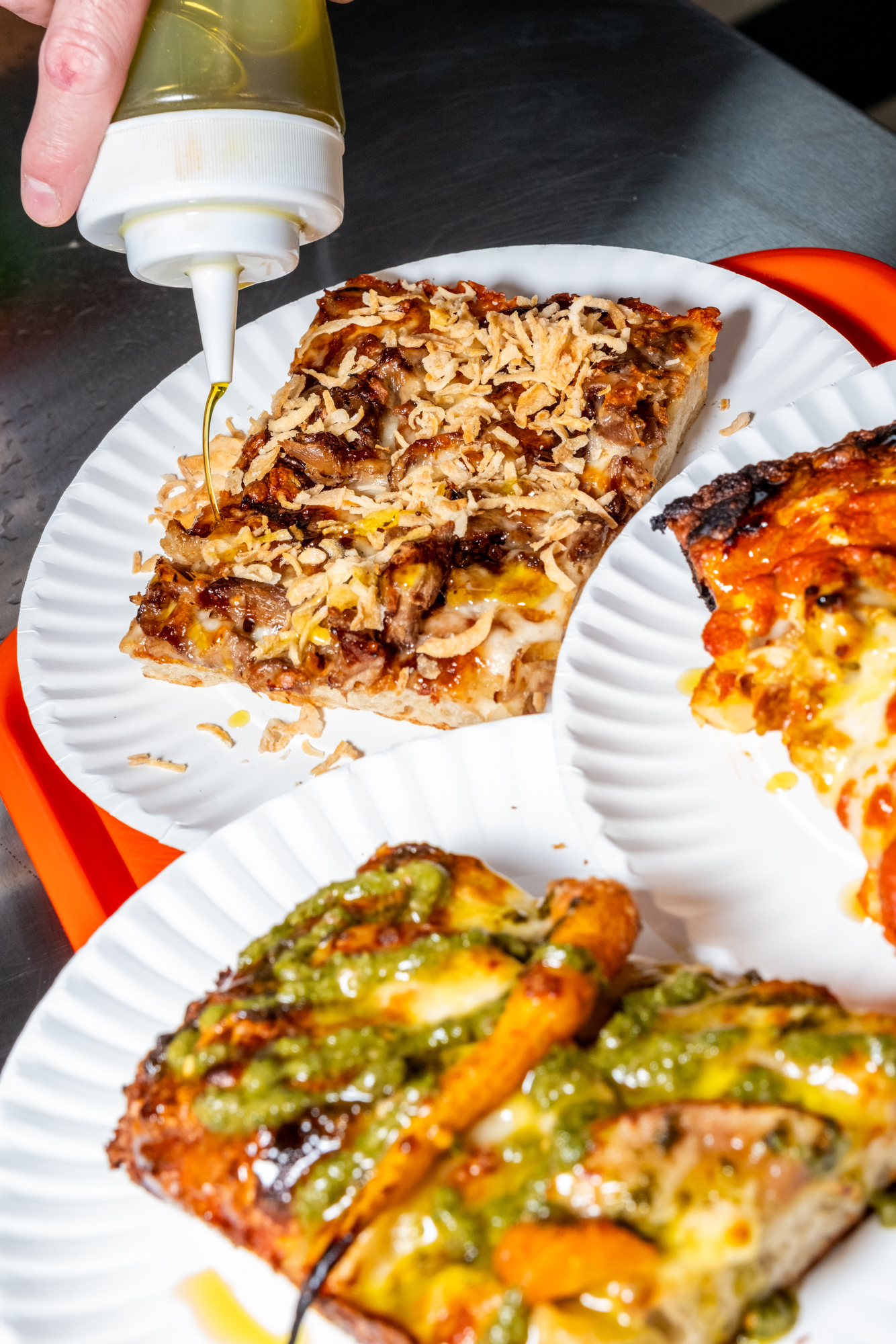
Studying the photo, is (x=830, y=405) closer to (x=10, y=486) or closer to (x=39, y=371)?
(x=10, y=486)

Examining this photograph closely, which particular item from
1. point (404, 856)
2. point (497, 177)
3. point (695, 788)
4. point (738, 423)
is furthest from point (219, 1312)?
point (497, 177)

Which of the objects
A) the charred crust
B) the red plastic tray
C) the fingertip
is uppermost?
the fingertip

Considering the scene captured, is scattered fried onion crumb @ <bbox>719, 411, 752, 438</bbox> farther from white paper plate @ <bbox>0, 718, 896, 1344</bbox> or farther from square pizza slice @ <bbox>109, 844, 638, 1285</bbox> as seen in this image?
square pizza slice @ <bbox>109, 844, 638, 1285</bbox>

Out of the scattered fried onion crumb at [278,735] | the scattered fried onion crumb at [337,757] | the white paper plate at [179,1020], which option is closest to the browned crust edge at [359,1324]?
the white paper plate at [179,1020]

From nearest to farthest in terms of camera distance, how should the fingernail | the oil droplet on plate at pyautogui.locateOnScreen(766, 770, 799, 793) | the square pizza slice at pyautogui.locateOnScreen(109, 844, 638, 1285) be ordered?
the square pizza slice at pyautogui.locateOnScreen(109, 844, 638, 1285) → the oil droplet on plate at pyautogui.locateOnScreen(766, 770, 799, 793) → the fingernail

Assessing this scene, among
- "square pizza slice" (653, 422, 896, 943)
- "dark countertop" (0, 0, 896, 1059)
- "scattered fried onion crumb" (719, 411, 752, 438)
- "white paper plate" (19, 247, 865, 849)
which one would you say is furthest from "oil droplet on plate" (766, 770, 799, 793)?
"dark countertop" (0, 0, 896, 1059)

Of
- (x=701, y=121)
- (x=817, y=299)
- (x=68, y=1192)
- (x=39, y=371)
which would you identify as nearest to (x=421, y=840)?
(x=68, y=1192)
